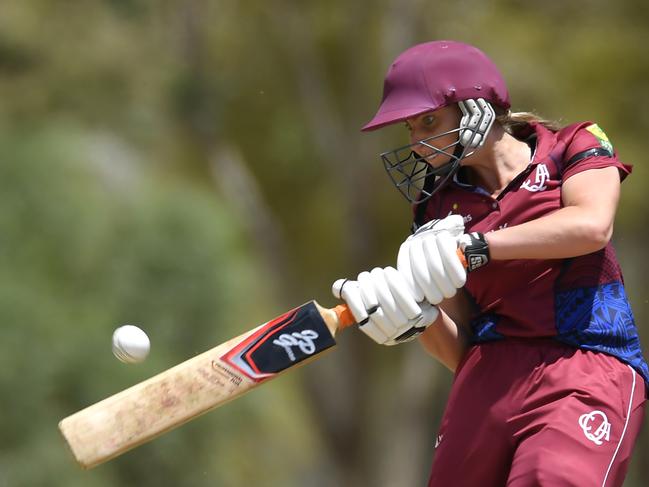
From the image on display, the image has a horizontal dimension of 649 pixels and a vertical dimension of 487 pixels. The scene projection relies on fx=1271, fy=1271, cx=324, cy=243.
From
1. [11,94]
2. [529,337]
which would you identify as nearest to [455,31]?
[11,94]

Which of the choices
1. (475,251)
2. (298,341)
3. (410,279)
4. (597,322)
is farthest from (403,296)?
(597,322)

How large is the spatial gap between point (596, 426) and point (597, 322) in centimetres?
31

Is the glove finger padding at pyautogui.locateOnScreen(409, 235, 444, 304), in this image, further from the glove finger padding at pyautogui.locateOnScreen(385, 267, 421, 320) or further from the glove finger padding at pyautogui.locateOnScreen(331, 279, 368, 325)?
the glove finger padding at pyautogui.locateOnScreen(331, 279, 368, 325)

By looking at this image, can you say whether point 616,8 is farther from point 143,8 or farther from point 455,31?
point 143,8

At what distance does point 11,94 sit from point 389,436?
6.68m

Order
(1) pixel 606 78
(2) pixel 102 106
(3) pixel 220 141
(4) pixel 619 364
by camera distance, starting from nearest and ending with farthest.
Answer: (4) pixel 619 364, (1) pixel 606 78, (2) pixel 102 106, (3) pixel 220 141

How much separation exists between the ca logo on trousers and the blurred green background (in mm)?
8133

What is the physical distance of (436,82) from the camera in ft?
12.6

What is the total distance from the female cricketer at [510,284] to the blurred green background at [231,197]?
25.6 ft

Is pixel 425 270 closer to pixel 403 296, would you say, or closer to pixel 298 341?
pixel 403 296

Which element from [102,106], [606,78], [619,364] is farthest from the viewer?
[102,106]

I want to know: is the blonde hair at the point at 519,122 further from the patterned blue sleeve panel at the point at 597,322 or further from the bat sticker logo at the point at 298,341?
the bat sticker logo at the point at 298,341

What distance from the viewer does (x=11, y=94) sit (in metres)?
14.1

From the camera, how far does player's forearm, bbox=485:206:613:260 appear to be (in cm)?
357
